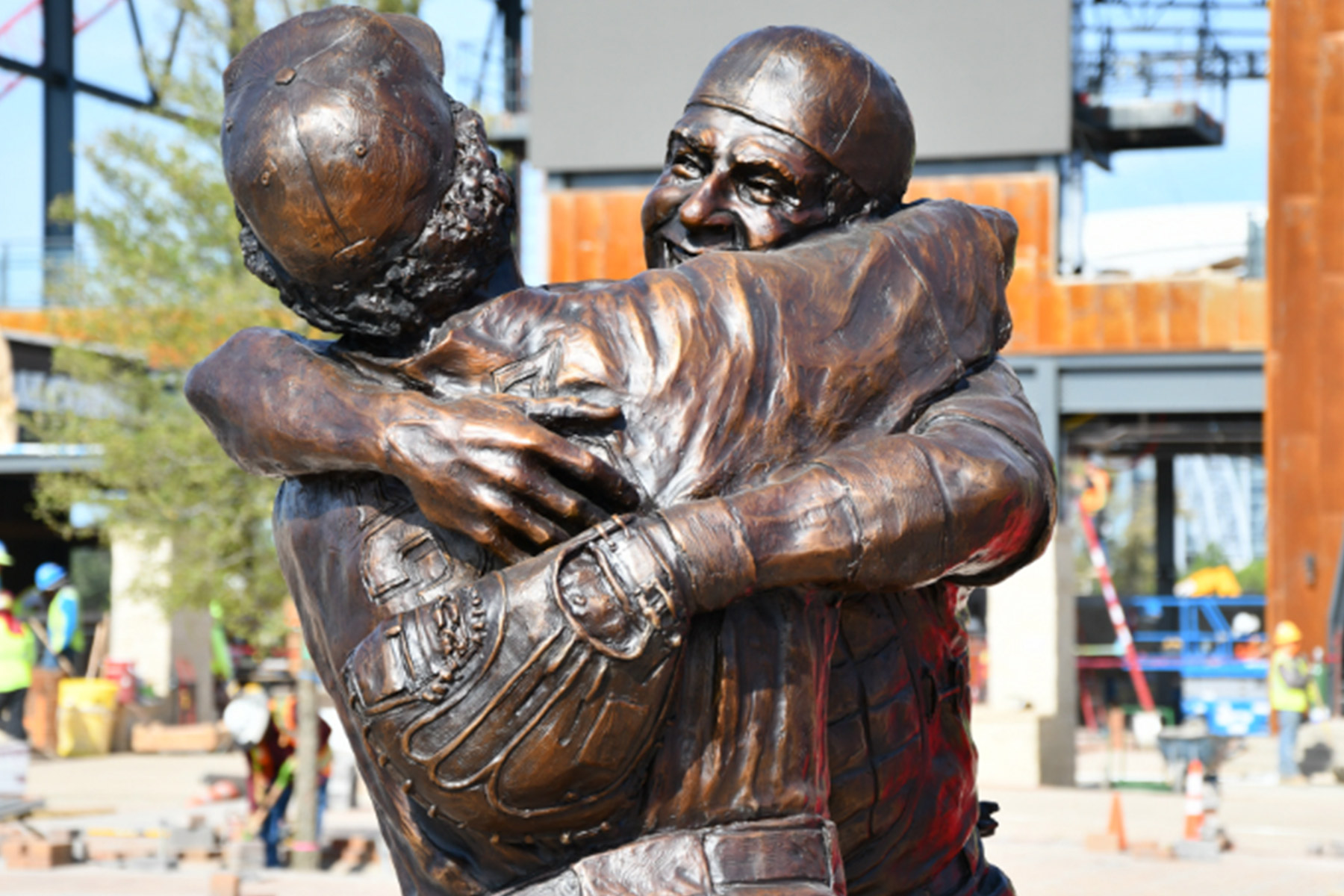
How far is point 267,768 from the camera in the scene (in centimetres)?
1005

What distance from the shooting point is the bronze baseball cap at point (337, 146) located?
170cm

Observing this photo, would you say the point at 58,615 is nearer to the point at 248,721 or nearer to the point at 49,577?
the point at 49,577

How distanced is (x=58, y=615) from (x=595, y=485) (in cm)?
1671

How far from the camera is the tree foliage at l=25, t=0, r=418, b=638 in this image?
11.5m

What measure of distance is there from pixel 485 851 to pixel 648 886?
191mm

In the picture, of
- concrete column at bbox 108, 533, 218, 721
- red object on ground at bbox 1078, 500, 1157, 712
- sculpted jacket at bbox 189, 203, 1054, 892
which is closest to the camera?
sculpted jacket at bbox 189, 203, 1054, 892

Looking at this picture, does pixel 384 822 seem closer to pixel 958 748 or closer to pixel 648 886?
pixel 648 886

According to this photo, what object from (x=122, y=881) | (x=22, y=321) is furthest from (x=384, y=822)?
(x=22, y=321)

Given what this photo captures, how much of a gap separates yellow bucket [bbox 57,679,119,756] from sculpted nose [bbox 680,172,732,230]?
16058 millimetres

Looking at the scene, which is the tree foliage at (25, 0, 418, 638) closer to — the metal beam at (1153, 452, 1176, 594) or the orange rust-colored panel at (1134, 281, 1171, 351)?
the orange rust-colored panel at (1134, 281, 1171, 351)

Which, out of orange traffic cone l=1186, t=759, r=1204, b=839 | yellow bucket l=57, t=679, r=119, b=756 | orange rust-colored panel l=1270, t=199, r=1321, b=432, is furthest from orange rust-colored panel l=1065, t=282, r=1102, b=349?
yellow bucket l=57, t=679, r=119, b=756

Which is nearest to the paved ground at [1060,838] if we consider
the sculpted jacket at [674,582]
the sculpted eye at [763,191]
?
the sculpted jacket at [674,582]

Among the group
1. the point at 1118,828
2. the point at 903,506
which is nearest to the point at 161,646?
the point at 1118,828

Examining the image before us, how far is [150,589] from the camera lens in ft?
41.5
